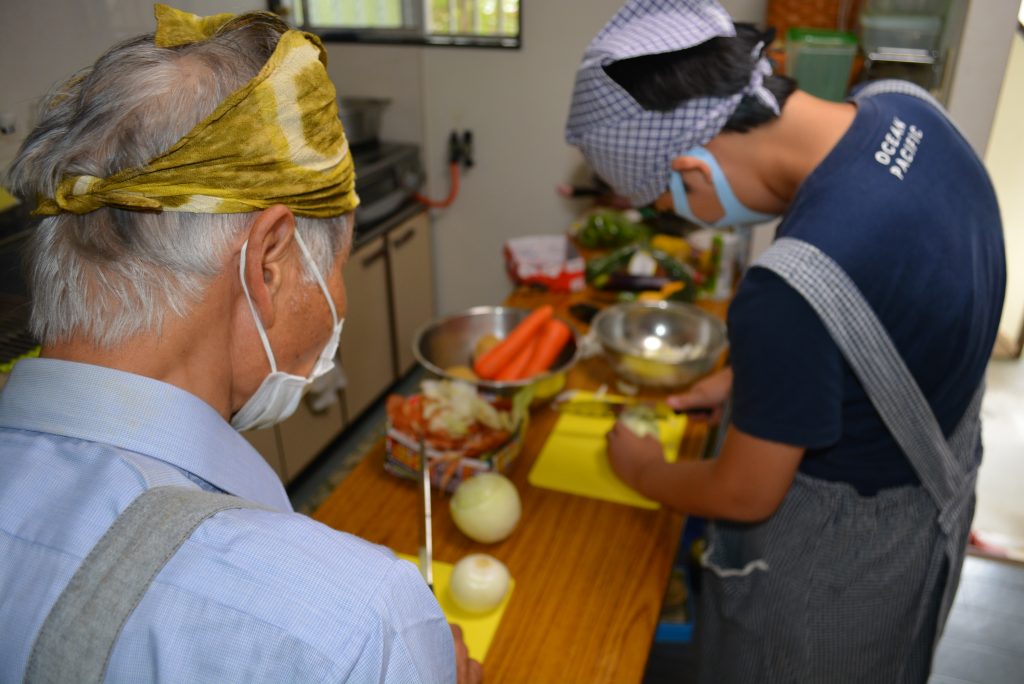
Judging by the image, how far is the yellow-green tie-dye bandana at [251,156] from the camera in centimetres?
60

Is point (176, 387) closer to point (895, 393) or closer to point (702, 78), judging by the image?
point (702, 78)

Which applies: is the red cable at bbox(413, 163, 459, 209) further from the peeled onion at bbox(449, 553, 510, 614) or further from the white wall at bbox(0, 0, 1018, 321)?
the peeled onion at bbox(449, 553, 510, 614)

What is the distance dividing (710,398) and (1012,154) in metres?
1.26

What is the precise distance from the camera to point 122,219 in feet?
2.00

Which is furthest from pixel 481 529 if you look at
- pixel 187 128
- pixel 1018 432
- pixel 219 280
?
pixel 1018 432

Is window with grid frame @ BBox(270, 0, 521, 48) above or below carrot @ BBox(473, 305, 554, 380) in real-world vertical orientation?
above

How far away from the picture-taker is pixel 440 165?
3357 mm

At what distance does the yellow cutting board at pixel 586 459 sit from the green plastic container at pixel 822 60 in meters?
1.16

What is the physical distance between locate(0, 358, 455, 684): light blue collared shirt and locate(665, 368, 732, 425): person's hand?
1.01m

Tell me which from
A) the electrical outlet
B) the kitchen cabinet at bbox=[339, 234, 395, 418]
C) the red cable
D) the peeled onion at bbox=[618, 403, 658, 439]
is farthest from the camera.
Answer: the red cable

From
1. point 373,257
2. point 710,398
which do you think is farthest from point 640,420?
point 373,257

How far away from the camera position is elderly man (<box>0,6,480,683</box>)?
1.76 feet

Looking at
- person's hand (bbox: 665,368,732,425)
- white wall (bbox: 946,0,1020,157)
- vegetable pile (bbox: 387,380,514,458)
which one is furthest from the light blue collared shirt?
white wall (bbox: 946,0,1020,157)

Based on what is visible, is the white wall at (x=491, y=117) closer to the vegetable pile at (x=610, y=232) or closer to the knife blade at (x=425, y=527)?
the vegetable pile at (x=610, y=232)
